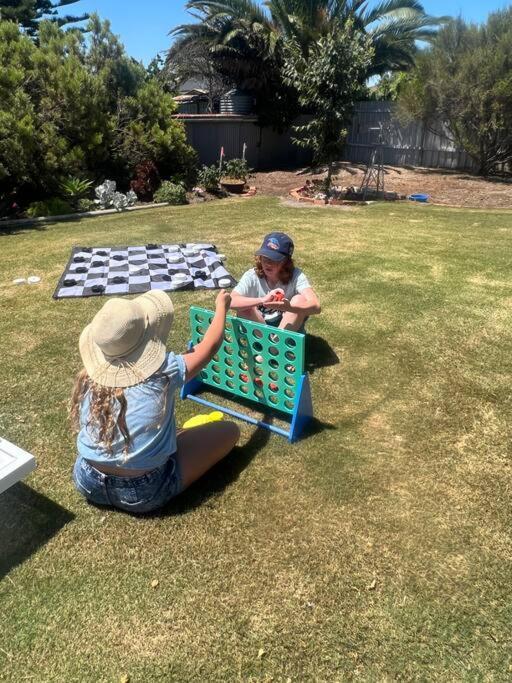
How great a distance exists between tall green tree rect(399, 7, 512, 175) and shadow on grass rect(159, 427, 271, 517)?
12.4m

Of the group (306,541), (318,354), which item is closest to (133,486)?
(306,541)

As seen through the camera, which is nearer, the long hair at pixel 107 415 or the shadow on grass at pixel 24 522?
the long hair at pixel 107 415

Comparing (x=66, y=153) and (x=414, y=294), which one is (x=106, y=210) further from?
(x=414, y=294)

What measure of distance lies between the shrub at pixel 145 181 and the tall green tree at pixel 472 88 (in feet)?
24.9

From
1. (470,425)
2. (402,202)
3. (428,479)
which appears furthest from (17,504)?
(402,202)

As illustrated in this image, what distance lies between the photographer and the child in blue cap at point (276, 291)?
139 inches

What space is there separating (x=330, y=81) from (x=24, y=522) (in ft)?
38.9

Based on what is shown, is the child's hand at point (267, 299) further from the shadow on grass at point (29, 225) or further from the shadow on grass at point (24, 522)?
the shadow on grass at point (29, 225)

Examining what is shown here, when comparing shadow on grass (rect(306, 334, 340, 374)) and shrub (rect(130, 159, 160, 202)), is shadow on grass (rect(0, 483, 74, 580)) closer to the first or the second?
shadow on grass (rect(306, 334, 340, 374))

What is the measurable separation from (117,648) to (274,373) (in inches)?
69.5

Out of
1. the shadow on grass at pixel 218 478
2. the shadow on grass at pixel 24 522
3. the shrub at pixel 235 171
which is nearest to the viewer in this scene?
the shadow on grass at pixel 24 522

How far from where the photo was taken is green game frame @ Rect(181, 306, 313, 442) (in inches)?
122

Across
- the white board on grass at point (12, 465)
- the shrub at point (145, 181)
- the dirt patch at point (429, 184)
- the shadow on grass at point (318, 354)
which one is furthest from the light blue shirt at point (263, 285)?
the dirt patch at point (429, 184)

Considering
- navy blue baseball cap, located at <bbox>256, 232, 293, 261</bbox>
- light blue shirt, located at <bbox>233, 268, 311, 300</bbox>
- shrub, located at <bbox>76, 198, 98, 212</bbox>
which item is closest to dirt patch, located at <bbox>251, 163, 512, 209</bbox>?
shrub, located at <bbox>76, 198, 98, 212</bbox>
